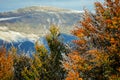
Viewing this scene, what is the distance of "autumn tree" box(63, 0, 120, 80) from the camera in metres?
26.2

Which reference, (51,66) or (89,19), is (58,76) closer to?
(51,66)

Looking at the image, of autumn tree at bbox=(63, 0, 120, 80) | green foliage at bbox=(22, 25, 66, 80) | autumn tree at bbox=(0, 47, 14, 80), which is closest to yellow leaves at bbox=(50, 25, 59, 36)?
green foliage at bbox=(22, 25, 66, 80)

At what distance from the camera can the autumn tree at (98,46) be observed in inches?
1032

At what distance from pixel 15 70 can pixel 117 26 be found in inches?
1630

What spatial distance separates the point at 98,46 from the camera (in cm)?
2783

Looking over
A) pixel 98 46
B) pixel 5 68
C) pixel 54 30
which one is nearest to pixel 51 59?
pixel 54 30

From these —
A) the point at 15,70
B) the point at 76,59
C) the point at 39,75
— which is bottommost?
the point at 15,70

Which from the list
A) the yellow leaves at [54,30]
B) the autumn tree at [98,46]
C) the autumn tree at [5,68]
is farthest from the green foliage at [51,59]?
the autumn tree at [98,46]

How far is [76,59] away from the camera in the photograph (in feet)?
92.1

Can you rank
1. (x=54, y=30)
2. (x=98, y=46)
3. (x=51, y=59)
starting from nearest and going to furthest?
(x=98, y=46)
(x=51, y=59)
(x=54, y=30)

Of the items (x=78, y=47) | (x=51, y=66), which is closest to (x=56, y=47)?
(x=51, y=66)

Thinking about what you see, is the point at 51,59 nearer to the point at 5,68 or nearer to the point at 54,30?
the point at 54,30

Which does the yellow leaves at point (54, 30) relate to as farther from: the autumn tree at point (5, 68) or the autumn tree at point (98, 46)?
the autumn tree at point (98, 46)

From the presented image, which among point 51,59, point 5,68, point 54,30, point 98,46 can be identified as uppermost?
point 98,46
